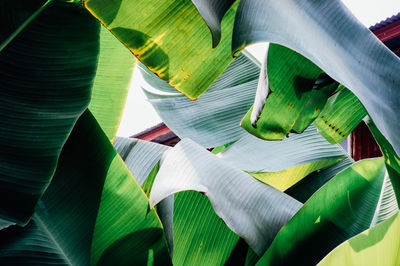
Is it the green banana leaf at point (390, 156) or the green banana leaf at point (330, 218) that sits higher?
the green banana leaf at point (390, 156)

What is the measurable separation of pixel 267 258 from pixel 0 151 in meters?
0.42

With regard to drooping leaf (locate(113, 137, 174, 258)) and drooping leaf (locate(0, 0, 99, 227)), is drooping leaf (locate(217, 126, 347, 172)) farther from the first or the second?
drooping leaf (locate(0, 0, 99, 227))

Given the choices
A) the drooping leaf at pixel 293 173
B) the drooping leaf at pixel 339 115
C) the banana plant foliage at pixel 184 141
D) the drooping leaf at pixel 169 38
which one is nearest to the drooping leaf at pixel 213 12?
the banana plant foliage at pixel 184 141

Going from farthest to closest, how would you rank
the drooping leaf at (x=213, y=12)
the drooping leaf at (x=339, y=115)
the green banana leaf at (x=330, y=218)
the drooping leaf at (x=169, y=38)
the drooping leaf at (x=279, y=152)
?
the drooping leaf at (x=279, y=152)
the drooping leaf at (x=339, y=115)
the green banana leaf at (x=330, y=218)
the drooping leaf at (x=169, y=38)
the drooping leaf at (x=213, y=12)

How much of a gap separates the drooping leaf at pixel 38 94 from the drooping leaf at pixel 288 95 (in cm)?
26

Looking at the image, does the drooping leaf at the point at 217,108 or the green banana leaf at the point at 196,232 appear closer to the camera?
the green banana leaf at the point at 196,232

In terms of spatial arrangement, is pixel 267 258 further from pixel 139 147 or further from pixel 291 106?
pixel 139 147

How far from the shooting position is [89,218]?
23.2 inches

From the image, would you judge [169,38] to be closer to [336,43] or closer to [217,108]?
[336,43]

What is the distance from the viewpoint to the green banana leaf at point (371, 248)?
1.32 ft

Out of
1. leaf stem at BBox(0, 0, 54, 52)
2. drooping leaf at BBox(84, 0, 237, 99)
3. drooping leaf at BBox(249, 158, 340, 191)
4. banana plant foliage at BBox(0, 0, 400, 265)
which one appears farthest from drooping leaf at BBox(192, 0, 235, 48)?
drooping leaf at BBox(249, 158, 340, 191)

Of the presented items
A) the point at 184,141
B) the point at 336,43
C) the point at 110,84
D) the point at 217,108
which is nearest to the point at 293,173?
the point at 217,108

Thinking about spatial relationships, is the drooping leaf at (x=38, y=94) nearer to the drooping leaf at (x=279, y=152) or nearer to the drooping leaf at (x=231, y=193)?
the drooping leaf at (x=231, y=193)

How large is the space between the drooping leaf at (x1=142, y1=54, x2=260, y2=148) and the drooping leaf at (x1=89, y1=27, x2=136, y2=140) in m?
0.27
